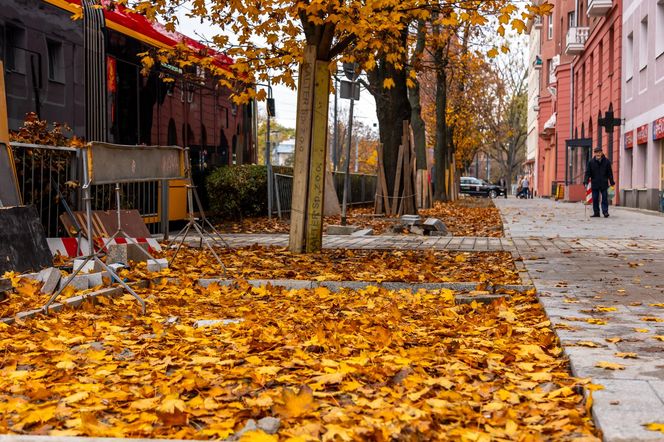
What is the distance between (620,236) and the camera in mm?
15188

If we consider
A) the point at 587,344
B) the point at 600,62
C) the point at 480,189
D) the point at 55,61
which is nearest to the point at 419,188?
the point at 600,62

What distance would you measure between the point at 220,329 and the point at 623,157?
28.9 meters

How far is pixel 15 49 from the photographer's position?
441 inches

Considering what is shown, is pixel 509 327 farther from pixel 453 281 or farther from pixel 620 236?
pixel 620 236

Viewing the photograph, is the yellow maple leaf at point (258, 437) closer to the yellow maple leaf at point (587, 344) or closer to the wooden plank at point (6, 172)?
the yellow maple leaf at point (587, 344)

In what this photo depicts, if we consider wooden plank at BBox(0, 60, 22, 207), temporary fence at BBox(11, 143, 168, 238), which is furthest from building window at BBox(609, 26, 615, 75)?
wooden plank at BBox(0, 60, 22, 207)

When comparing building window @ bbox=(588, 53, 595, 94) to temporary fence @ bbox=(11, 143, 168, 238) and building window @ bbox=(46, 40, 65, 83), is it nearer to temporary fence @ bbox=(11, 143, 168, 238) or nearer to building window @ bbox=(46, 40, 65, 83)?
building window @ bbox=(46, 40, 65, 83)

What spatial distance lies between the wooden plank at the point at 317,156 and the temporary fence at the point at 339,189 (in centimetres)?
807

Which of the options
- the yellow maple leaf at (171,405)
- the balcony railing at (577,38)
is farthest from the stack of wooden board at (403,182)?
the balcony railing at (577,38)

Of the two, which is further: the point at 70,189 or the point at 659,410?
the point at 70,189

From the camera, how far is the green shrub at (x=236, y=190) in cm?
1788

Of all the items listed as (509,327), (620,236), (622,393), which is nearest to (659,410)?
(622,393)

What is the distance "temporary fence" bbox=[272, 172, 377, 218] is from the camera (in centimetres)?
2016

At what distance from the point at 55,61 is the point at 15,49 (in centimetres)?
95
